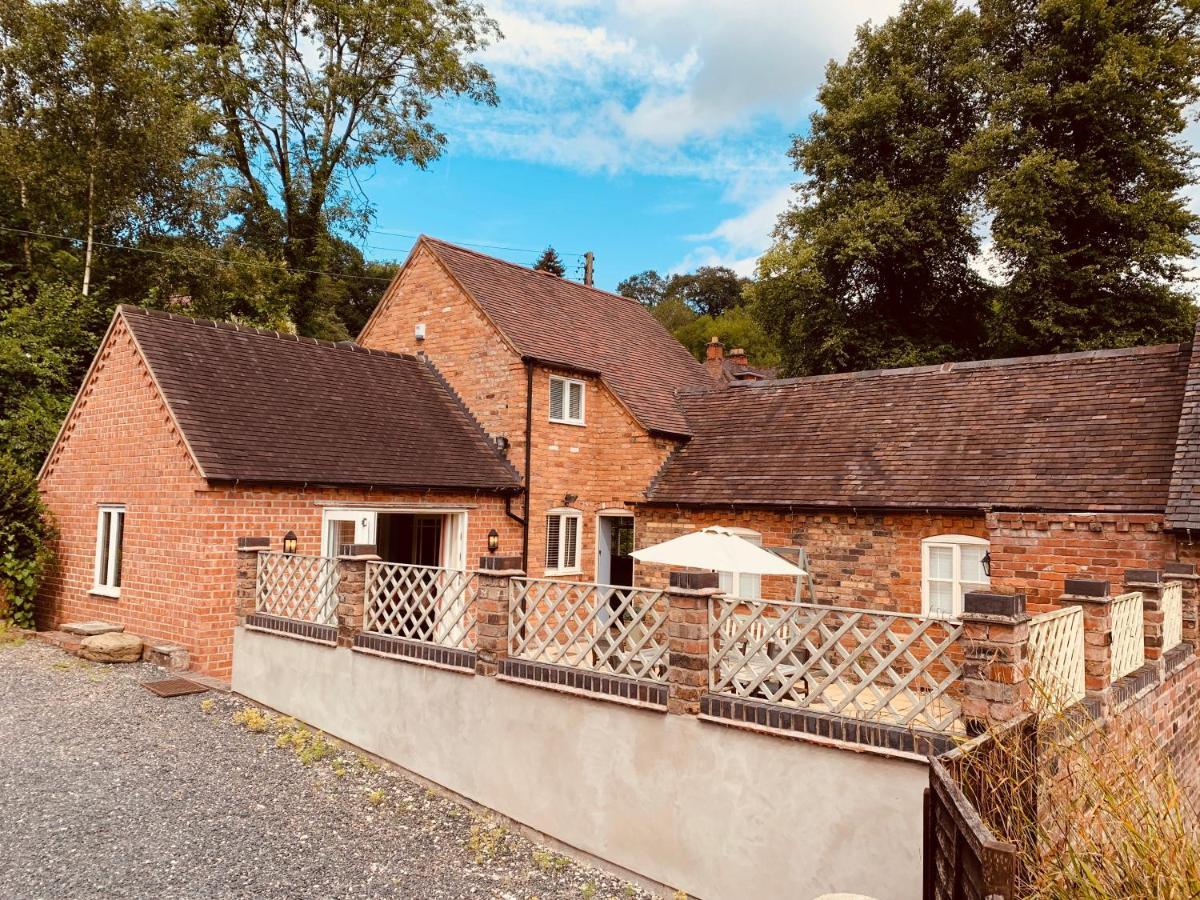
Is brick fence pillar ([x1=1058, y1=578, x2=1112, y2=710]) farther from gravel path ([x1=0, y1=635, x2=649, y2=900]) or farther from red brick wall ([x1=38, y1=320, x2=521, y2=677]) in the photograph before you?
red brick wall ([x1=38, y1=320, x2=521, y2=677])

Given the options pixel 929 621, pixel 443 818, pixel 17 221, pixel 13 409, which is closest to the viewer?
pixel 929 621

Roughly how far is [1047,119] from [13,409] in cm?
3023

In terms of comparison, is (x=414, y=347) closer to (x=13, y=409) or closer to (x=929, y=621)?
(x=13, y=409)

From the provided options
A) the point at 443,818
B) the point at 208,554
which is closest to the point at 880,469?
the point at 443,818

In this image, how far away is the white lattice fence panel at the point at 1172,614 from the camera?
8.40 m

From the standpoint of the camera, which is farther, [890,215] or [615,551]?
[890,215]

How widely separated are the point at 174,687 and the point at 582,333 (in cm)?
1254

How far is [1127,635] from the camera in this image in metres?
7.58

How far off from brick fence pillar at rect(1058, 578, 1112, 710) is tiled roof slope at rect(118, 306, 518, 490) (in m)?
10.5

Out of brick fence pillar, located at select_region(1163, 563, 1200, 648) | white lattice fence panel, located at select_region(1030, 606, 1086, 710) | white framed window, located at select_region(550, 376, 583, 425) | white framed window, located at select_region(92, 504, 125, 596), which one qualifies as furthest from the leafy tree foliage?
white framed window, located at select_region(92, 504, 125, 596)

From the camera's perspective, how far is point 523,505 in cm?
1628

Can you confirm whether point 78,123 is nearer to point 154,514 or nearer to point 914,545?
point 154,514

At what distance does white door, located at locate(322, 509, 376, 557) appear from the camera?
42.3ft

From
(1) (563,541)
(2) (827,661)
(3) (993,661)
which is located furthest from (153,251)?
(3) (993,661)
